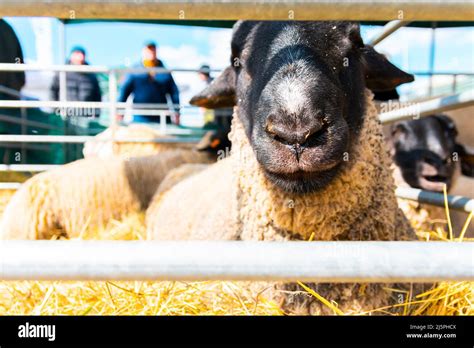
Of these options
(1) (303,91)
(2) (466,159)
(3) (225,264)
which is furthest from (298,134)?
(2) (466,159)

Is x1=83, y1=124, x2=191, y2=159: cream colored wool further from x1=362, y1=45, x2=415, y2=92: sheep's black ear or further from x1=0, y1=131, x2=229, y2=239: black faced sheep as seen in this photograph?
x1=362, y1=45, x2=415, y2=92: sheep's black ear

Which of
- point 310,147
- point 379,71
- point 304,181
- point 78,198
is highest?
point 379,71

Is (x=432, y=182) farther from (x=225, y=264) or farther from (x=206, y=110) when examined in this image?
(x=206, y=110)

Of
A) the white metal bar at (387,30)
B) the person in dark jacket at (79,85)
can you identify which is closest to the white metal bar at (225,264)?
the white metal bar at (387,30)

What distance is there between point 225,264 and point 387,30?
212 centimetres

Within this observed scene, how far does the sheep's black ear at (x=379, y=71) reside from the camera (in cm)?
200

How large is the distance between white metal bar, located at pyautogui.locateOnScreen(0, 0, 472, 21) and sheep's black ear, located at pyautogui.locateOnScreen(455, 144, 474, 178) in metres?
2.81

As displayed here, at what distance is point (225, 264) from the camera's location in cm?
75

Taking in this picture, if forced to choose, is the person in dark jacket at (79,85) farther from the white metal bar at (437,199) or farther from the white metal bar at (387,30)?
the white metal bar at (437,199)

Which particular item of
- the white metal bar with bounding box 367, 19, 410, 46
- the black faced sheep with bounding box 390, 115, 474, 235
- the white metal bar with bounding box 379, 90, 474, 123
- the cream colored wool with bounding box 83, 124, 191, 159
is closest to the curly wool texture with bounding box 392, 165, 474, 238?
the black faced sheep with bounding box 390, 115, 474, 235
